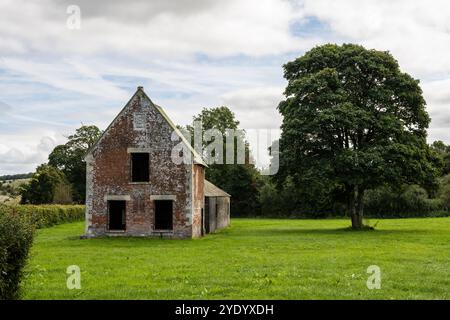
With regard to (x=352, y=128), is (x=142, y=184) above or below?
below

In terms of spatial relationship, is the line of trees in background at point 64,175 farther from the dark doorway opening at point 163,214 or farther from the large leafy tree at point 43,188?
the dark doorway opening at point 163,214

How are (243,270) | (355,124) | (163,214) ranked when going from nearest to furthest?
(243,270), (163,214), (355,124)

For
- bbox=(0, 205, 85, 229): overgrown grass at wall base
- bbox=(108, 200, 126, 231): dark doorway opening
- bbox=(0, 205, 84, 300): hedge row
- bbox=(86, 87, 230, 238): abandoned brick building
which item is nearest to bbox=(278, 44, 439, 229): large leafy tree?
bbox=(86, 87, 230, 238): abandoned brick building

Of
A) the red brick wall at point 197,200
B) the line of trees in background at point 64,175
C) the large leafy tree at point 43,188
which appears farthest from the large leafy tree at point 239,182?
the red brick wall at point 197,200

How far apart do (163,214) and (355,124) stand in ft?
48.7

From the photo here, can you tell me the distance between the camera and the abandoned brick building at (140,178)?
111ft

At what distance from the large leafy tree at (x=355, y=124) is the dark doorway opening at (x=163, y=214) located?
32.6ft

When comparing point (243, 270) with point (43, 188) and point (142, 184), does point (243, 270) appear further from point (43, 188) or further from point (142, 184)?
point (43, 188)

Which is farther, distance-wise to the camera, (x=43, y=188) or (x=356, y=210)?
(x=43, y=188)

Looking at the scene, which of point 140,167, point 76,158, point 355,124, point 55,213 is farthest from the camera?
point 76,158

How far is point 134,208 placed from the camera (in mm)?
34219

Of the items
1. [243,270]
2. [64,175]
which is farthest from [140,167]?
[64,175]

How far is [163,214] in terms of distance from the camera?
34656mm
